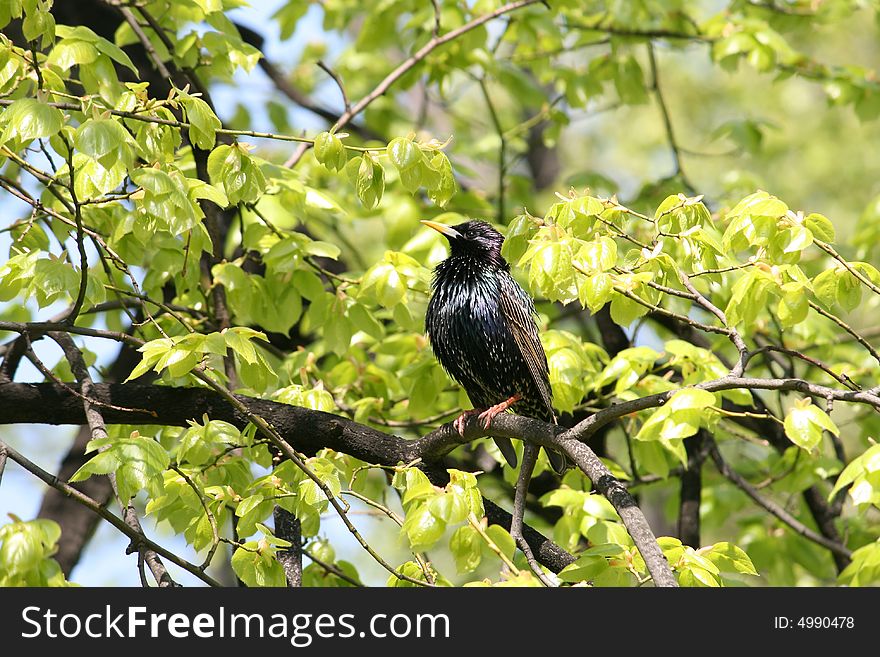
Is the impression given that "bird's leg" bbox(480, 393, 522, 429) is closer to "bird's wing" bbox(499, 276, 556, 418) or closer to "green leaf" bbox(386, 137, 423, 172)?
"bird's wing" bbox(499, 276, 556, 418)

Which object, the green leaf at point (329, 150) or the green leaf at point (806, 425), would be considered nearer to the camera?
the green leaf at point (806, 425)

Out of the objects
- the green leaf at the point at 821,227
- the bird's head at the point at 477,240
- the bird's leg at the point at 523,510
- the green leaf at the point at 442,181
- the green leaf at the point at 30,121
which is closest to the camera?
the green leaf at the point at 30,121

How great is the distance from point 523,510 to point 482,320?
1.35 meters

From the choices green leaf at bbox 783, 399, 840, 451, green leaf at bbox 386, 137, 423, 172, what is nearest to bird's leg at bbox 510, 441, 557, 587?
green leaf at bbox 783, 399, 840, 451

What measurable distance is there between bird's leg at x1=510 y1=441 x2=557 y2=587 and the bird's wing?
727 mm

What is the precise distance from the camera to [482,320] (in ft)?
13.7

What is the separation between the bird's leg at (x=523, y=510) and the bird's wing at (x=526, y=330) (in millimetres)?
727

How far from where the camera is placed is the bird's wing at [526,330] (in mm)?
3957

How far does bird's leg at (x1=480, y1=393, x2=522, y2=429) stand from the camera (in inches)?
125

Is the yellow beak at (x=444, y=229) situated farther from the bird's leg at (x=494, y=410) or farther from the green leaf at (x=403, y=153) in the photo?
the green leaf at (x=403, y=153)

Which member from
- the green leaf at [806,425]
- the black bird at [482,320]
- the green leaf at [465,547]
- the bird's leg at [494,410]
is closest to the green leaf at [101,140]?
the green leaf at [465,547]
